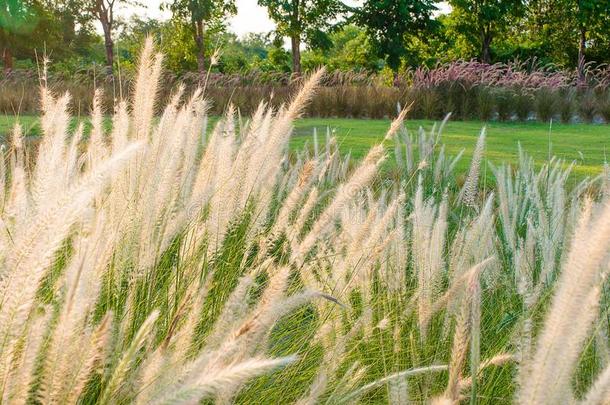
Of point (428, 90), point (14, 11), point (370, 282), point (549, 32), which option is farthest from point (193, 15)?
point (370, 282)

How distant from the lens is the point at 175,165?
146 cm

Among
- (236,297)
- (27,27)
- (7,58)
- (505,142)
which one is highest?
(27,27)

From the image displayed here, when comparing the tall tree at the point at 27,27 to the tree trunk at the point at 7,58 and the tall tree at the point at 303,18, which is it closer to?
the tree trunk at the point at 7,58

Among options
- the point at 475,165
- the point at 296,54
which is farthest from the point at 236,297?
the point at 296,54

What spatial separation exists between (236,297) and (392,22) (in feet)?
100

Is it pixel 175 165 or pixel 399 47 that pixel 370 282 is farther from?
pixel 399 47

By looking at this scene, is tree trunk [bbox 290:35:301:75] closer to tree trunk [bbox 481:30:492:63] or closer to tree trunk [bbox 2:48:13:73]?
tree trunk [bbox 481:30:492:63]

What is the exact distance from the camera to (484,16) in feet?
106

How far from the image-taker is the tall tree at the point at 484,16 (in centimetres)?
3212

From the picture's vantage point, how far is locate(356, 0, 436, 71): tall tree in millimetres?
29500

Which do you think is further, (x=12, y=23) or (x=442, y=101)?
(x=12, y=23)

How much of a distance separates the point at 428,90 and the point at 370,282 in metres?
11.2

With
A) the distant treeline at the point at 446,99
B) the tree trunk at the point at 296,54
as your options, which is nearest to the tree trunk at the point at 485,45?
the tree trunk at the point at 296,54

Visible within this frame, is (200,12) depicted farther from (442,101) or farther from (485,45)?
(442,101)
